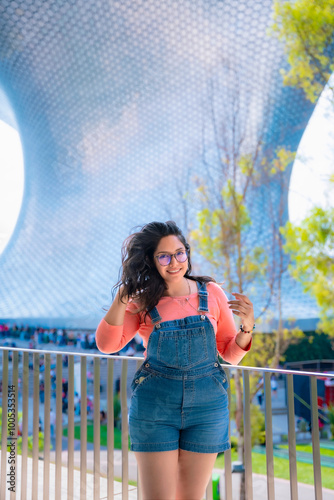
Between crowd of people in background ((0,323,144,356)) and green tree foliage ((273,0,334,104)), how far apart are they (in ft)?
15.8

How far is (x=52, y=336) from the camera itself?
805 centimetres

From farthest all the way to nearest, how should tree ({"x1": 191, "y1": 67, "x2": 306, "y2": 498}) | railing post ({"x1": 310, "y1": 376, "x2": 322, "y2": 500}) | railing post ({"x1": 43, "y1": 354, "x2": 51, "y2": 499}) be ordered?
tree ({"x1": 191, "y1": 67, "x2": 306, "y2": 498}) → railing post ({"x1": 43, "y1": 354, "x2": 51, "y2": 499}) → railing post ({"x1": 310, "y1": 376, "x2": 322, "y2": 500})

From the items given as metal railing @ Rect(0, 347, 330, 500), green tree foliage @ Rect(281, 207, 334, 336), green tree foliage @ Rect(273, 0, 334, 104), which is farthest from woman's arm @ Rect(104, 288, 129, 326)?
green tree foliage @ Rect(273, 0, 334, 104)

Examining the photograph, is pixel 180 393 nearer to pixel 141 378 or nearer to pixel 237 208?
pixel 141 378

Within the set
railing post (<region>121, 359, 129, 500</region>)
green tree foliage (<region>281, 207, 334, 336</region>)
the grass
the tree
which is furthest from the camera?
the tree

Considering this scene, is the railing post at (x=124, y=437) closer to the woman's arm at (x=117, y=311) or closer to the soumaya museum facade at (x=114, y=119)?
the woman's arm at (x=117, y=311)

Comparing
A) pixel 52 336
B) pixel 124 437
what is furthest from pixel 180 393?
pixel 52 336

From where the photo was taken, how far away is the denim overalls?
37.7 inches

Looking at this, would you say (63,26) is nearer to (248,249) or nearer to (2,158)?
(2,158)

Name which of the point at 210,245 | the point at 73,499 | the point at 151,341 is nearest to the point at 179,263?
the point at 151,341

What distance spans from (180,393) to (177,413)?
0.14 ft

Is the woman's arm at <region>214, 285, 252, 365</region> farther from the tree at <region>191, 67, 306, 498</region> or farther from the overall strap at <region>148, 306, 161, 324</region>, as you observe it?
the tree at <region>191, 67, 306, 498</region>

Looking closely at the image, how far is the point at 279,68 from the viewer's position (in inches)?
286

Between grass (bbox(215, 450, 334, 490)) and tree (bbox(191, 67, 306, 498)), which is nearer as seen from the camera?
grass (bbox(215, 450, 334, 490))
